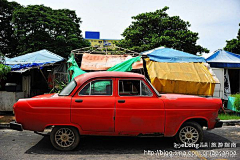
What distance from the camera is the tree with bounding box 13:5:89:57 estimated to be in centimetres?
2442

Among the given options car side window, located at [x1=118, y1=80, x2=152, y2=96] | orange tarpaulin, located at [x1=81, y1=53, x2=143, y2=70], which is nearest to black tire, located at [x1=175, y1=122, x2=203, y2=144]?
car side window, located at [x1=118, y1=80, x2=152, y2=96]

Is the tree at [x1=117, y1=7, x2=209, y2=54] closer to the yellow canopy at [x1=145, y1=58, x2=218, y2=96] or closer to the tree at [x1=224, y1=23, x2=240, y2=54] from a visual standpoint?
the tree at [x1=224, y1=23, x2=240, y2=54]

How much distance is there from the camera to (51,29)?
1013 inches

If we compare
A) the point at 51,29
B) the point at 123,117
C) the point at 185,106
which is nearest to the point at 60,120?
the point at 123,117

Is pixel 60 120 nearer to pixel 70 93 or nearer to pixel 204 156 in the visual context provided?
pixel 70 93

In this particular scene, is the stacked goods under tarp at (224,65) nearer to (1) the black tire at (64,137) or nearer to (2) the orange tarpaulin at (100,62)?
(2) the orange tarpaulin at (100,62)

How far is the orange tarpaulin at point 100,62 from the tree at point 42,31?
16404 millimetres

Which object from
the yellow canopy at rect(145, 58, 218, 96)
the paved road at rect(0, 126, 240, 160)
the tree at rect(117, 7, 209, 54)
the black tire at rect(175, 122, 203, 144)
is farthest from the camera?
the tree at rect(117, 7, 209, 54)

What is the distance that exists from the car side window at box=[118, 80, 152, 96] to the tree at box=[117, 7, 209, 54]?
56.1 ft

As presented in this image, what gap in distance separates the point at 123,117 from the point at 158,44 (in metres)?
17.9

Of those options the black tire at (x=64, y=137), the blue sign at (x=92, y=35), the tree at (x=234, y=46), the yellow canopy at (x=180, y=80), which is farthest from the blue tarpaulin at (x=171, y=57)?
the blue sign at (x=92, y=35)

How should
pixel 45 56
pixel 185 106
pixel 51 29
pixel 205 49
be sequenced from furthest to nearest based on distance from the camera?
pixel 51 29 → pixel 205 49 → pixel 45 56 → pixel 185 106

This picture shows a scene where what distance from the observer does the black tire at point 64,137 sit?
4512 mm

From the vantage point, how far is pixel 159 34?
23062 mm
